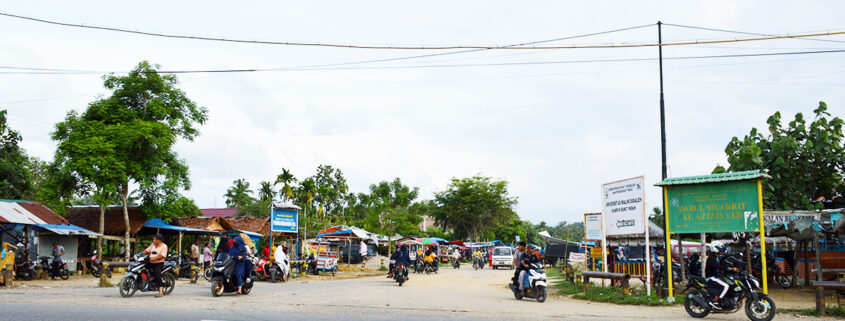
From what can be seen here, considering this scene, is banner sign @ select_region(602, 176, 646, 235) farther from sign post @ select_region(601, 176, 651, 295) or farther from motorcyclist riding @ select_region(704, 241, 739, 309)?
motorcyclist riding @ select_region(704, 241, 739, 309)

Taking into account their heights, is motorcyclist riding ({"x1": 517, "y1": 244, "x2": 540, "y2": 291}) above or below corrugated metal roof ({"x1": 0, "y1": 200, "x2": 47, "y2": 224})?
below

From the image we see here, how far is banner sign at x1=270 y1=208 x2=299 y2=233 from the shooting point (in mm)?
24516

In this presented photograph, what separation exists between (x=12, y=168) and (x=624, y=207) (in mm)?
35811

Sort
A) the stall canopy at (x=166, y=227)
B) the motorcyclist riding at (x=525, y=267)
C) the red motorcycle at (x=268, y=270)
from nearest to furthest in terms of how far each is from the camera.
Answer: the motorcyclist riding at (x=525, y=267) < the red motorcycle at (x=268, y=270) < the stall canopy at (x=166, y=227)

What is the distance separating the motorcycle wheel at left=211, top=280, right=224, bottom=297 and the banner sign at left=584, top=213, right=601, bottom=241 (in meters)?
11.5

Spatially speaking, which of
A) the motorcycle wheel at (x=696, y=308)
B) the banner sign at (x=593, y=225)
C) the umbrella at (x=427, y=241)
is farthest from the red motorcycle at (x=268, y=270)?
the umbrella at (x=427, y=241)

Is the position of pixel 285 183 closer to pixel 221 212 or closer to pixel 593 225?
pixel 221 212

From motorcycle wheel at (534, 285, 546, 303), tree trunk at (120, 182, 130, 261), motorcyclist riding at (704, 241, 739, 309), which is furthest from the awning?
motorcyclist riding at (704, 241, 739, 309)

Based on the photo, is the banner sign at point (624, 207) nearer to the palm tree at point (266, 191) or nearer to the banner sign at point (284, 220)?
the banner sign at point (284, 220)

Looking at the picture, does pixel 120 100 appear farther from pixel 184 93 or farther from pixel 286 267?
pixel 286 267

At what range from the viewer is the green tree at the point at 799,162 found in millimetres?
17969

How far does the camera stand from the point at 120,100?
2895cm

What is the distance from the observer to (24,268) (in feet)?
70.0

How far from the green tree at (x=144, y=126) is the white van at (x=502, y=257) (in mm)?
20957
